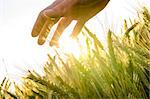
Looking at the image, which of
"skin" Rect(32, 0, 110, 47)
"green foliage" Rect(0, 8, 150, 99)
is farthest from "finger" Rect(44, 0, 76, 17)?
"green foliage" Rect(0, 8, 150, 99)

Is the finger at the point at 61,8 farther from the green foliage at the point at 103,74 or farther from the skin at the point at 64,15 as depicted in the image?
the green foliage at the point at 103,74

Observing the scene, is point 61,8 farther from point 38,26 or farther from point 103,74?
point 103,74

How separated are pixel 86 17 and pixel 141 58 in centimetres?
17

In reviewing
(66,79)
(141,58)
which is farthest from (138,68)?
(66,79)

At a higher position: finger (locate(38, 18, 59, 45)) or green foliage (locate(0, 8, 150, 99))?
finger (locate(38, 18, 59, 45))

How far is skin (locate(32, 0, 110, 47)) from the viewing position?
2.35 ft

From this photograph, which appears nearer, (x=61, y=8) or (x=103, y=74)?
(x=61, y=8)

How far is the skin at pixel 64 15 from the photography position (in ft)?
2.35

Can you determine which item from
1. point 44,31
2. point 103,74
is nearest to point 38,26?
point 44,31

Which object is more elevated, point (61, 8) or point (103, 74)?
point (61, 8)

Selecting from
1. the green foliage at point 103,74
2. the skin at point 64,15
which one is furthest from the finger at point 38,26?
the green foliage at point 103,74

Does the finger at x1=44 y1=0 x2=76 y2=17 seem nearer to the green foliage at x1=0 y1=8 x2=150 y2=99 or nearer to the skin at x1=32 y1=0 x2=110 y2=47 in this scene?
the skin at x1=32 y1=0 x2=110 y2=47

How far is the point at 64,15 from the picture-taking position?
72cm

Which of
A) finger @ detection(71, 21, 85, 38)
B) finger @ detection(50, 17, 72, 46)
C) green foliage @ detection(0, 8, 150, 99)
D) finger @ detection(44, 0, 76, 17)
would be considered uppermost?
finger @ detection(44, 0, 76, 17)
